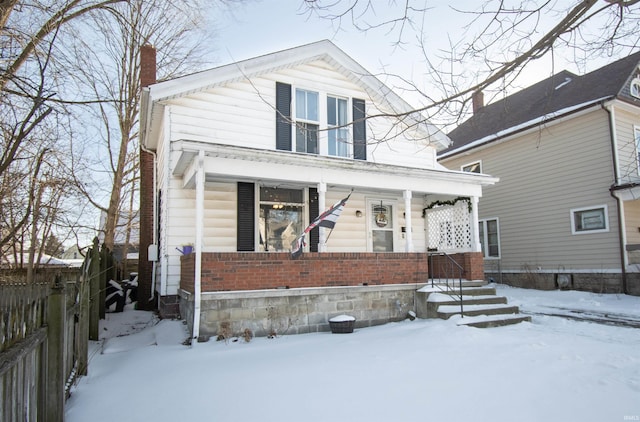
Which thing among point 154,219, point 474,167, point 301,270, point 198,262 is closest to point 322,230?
point 301,270

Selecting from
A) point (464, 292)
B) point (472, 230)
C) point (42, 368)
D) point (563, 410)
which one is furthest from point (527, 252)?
point (42, 368)

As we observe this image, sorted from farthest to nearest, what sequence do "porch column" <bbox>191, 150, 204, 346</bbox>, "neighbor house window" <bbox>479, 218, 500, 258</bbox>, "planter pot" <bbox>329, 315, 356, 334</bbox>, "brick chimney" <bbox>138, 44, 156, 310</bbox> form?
"neighbor house window" <bbox>479, 218, 500, 258</bbox>
"brick chimney" <bbox>138, 44, 156, 310</bbox>
"planter pot" <bbox>329, 315, 356, 334</bbox>
"porch column" <bbox>191, 150, 204, 346</bbox>

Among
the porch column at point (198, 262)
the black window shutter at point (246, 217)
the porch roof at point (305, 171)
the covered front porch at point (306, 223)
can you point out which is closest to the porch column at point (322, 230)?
the covered front porch at point (306, 223)

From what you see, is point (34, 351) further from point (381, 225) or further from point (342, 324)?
point (381, 225)

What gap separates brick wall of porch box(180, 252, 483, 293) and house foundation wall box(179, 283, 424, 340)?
14 cm

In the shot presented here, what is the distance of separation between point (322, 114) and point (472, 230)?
465cm

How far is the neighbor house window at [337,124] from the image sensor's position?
10820mm

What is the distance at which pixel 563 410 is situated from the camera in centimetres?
390

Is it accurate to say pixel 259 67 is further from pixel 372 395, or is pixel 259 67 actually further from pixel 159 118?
pixel 372 395

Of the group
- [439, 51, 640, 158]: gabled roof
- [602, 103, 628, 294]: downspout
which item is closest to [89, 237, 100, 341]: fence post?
[439, 51, 640, 158]: gabled roof

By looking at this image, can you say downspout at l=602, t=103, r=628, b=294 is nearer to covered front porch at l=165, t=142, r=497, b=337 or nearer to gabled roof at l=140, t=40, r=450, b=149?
covered front porch at l=165, t=142, r=497, b=337

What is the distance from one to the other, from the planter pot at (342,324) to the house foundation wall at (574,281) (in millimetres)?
9403

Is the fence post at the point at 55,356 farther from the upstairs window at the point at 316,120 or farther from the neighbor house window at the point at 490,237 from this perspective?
the neighbor house window at the point at 490,237

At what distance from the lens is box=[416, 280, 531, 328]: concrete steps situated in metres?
8.09
